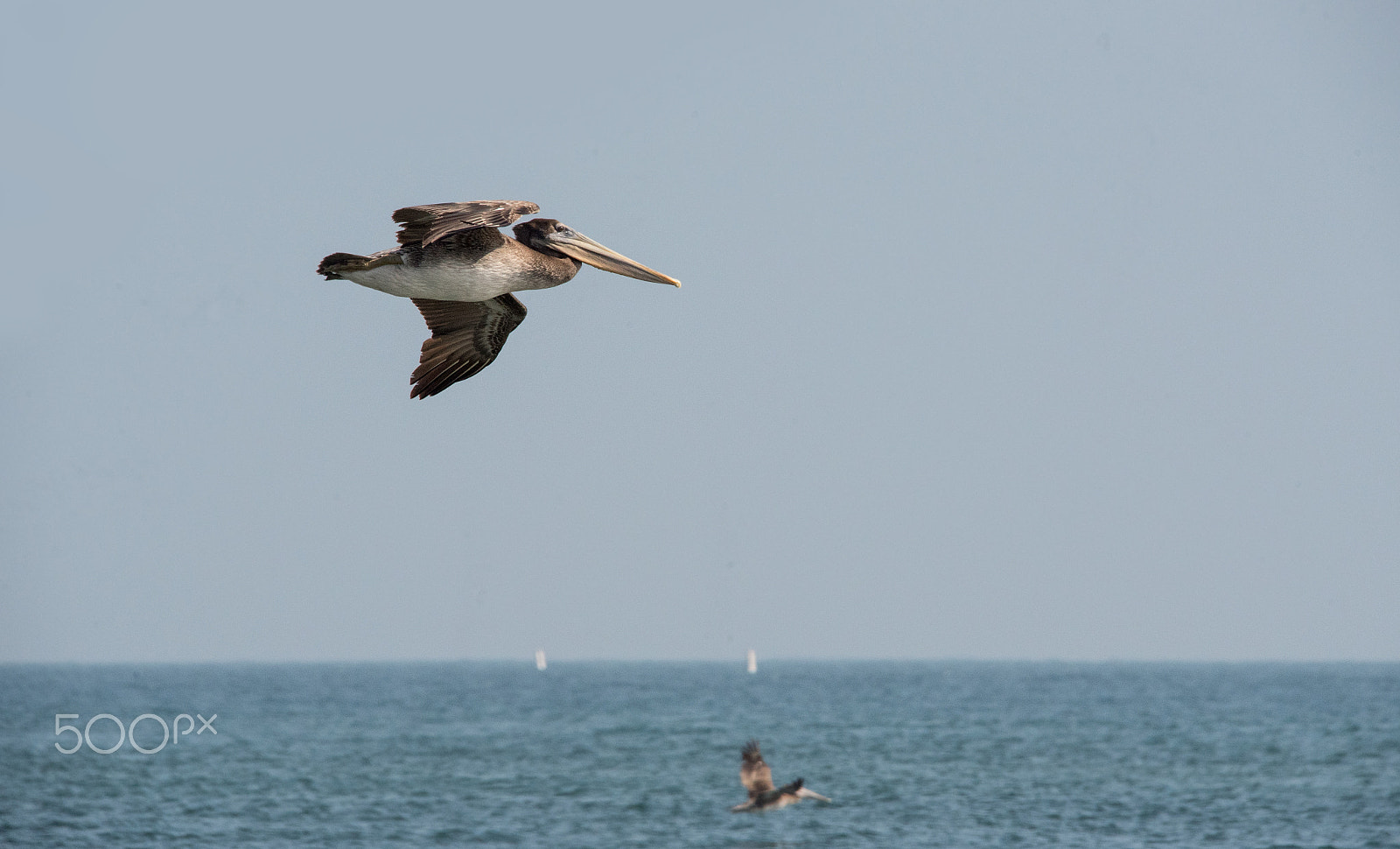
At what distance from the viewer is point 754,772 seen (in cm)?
2983

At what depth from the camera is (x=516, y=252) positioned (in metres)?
8.63

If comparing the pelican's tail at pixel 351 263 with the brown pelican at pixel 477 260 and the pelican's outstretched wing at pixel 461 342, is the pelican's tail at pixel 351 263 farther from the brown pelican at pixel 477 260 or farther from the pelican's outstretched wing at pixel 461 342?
the pelican's outstretched wing at pixel 461 342

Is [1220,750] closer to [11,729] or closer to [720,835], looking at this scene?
[720,835]

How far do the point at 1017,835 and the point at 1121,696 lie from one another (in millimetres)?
78136

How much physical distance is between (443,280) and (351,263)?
580 mm

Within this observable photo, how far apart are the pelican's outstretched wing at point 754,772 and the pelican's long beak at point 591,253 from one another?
21510 millimetres

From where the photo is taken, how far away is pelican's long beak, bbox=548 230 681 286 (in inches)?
350

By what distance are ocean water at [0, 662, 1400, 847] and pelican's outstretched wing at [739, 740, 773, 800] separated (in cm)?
340
